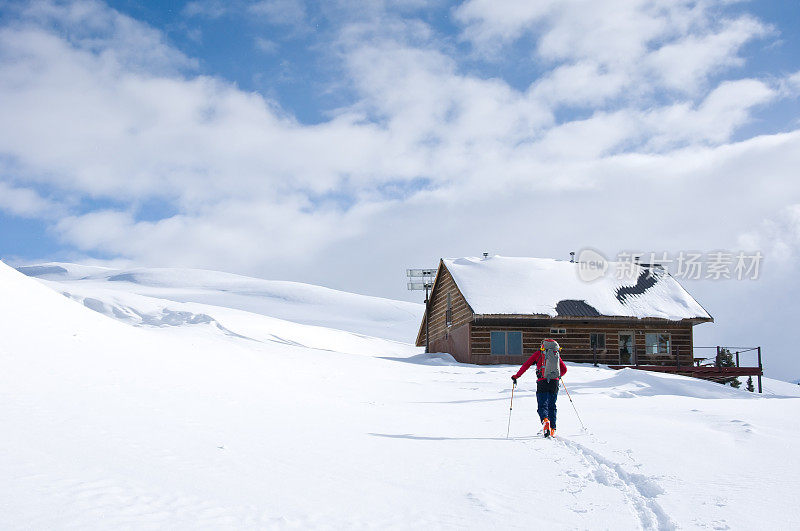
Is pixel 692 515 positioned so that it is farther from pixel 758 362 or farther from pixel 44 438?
pixel 758 362

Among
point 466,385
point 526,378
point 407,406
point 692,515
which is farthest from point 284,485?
point 526,378

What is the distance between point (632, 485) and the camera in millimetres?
5641

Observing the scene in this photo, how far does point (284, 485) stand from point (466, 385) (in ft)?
45.4

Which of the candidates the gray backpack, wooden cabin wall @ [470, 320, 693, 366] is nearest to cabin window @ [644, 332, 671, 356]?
wooden cabin wall @ [470, 320, 693, 366]

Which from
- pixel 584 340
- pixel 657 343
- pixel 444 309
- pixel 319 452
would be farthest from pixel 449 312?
pixel 319 452

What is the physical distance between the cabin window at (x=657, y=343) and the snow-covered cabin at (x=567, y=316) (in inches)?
1.9

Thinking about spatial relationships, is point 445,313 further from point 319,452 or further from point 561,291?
point 319,452

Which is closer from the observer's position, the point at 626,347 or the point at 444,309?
the point at 626,347

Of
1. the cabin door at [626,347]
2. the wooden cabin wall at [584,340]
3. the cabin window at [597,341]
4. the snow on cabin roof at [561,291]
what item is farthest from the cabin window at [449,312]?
the cabin door at [626,347]

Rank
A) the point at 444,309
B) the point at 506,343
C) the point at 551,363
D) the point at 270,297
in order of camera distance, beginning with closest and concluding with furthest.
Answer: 1. the point at 551,363
2. the point at 506,343
3. the point at 444,309
4. the point at 270,297

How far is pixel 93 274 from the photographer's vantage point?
149125mm

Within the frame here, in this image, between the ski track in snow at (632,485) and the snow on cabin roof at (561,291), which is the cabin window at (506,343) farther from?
the ski track in snow at (632,485)

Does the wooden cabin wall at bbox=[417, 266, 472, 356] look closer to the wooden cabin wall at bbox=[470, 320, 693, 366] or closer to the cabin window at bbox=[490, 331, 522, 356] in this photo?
the wooden cabin wall at bbox=[470, 320, 693, 366]

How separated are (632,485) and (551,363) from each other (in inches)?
165
